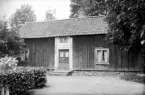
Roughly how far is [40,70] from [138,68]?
11.1m

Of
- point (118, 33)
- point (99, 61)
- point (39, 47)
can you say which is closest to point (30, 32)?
point (39, 47)

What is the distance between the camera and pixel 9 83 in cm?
882

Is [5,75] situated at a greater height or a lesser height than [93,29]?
lesser

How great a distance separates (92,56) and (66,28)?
493 cm

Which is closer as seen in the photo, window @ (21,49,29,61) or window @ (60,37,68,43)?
window @ (60,37,68,43)

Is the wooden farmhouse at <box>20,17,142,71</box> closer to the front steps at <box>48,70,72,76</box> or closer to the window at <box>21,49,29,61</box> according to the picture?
the window at <box>21,49,29,61</box>

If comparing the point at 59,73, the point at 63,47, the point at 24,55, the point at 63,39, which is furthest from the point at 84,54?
the point at 24,55

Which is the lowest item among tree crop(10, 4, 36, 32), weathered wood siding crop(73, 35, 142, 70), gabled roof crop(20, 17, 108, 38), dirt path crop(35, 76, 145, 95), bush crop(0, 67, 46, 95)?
dirt path crop(35, 76, 145, 95)

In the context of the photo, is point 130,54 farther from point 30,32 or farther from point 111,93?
point 30,32

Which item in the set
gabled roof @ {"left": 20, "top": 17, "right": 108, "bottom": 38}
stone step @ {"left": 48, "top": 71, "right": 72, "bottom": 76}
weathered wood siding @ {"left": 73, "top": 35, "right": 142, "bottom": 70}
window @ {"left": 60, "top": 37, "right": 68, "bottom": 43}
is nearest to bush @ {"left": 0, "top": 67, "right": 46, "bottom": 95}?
stone step @ {"left": 48, "top": 71, "right": 72, "bottom": 76}

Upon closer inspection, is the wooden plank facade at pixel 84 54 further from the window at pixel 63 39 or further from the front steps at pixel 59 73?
the front steps at pixel 59 73

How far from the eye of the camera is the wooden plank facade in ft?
61.5

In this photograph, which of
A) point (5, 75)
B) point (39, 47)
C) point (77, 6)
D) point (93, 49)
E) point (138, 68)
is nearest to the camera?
point (5, 75)

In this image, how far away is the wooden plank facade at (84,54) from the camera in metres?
18.7
